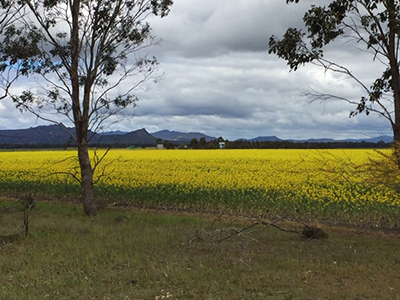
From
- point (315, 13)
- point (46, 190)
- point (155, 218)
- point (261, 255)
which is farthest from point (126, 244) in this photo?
point (46, 190)

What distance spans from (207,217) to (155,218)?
2.16m

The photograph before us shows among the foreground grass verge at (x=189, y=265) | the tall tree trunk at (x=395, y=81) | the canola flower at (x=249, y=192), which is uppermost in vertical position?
the tall tree trunk at (x=395, y=81)

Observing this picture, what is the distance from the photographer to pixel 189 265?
8852 mm

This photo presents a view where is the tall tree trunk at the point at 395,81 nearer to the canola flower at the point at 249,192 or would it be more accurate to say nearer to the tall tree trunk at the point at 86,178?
the canola flower at the point at 249,192

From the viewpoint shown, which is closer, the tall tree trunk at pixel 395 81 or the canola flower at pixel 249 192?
the tall tree trunk at pixel 395 81

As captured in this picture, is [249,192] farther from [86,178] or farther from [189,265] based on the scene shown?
[189,265]

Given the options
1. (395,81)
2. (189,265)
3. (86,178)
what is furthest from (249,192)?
(189,265)

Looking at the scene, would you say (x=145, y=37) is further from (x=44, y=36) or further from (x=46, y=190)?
(x=46, y=190)

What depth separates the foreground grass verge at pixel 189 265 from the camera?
7.18 metres

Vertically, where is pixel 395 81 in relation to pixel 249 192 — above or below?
above

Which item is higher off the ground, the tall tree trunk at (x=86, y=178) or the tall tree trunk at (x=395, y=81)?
the tall tree trunk at (x=395, y=81)

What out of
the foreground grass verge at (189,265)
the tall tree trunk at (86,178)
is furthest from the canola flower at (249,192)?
the foreground grass verge at (189,265)

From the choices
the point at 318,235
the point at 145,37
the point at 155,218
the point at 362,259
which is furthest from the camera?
the point at 145,37

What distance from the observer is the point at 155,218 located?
15.4m
